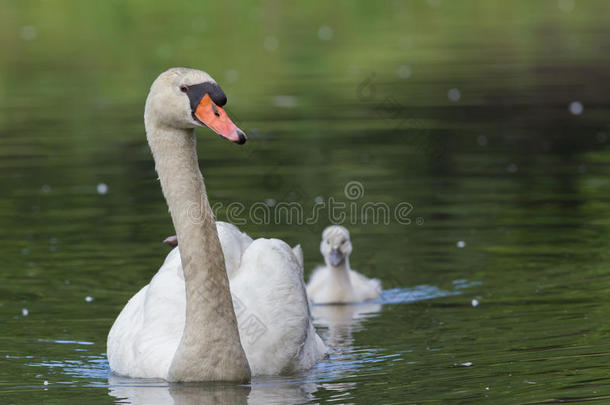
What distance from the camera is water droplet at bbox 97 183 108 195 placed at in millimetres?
17500

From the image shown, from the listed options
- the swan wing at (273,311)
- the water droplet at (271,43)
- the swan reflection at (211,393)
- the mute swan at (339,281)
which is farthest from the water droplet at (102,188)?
the water droplet at (271,43)

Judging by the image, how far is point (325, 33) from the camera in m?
40.3

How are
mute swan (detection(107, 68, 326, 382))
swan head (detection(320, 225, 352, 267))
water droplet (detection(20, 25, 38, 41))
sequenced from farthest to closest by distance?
water droplet (detection(20, 25, 38, 41)) → swan head (detection(320, 225, 352, 267)) → mute swan (detection(107, 68, 326, 382))

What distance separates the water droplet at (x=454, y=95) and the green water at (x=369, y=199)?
83mm

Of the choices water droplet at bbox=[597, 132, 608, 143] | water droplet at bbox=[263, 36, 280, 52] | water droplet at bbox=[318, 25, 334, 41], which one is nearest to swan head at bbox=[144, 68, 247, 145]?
water droplet at bbox=[597, 132, 608, 143]

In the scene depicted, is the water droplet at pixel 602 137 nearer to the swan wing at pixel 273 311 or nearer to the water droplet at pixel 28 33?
the swan wing at pixel 273 311

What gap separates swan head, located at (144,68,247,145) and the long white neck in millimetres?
128

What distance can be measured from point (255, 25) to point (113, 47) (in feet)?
21.5

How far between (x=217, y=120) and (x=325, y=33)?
32.3 m

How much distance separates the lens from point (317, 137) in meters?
21.5

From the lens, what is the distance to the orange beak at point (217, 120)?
314 inches

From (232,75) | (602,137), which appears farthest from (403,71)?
(602,137)

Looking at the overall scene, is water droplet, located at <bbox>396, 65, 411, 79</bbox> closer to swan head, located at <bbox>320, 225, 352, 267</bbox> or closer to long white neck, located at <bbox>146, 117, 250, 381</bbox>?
swan head, located at <bbox>320, 225, 352, 267</bbox>

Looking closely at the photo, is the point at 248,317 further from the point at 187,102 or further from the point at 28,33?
the point at 28,33
